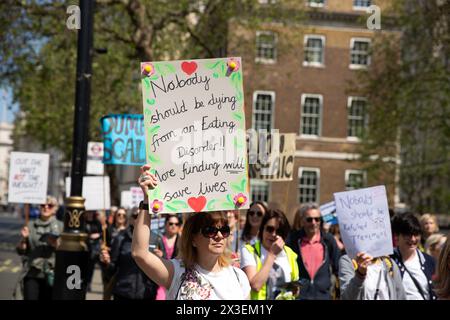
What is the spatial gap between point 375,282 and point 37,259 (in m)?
4.88

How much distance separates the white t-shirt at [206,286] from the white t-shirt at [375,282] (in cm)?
189

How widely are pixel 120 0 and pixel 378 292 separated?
18.0 meters

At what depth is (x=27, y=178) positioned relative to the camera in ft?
43.9

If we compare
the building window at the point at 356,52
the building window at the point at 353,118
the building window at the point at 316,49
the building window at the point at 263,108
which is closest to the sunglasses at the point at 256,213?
the building window at the point at 263,108

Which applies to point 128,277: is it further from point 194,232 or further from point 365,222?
point 194,232

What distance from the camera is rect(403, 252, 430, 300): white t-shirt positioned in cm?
736

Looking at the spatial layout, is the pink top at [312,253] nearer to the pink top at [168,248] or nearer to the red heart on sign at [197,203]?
the pink top at [168,248]

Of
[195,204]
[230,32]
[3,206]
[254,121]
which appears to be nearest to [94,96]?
[230,32]

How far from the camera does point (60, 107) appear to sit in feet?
121

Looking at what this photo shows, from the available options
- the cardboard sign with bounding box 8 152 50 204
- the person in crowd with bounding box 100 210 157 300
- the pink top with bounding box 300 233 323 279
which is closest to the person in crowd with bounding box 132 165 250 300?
the pink top with bounding box 300 233 323 279

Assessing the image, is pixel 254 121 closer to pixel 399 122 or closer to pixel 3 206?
pixel 399 122

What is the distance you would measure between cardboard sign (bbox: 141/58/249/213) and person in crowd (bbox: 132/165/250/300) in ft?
0.38

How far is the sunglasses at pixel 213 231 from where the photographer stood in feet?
17.1

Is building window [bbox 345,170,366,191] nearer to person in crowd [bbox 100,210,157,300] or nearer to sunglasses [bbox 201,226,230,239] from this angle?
person in crowd [bbox 100,210,157,300]
